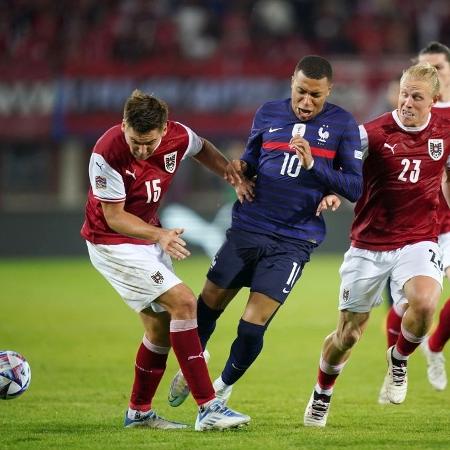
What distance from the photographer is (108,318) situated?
13906 millimetres

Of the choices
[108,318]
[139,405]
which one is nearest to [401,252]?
[139,405]

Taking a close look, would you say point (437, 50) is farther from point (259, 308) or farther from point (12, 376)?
point (12, 376)

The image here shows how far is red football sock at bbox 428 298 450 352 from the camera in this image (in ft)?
29.1

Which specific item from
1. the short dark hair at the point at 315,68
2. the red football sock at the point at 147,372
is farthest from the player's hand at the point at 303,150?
the red football sock at the point at 147,372

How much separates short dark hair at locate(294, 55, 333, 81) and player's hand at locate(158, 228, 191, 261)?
1.38m

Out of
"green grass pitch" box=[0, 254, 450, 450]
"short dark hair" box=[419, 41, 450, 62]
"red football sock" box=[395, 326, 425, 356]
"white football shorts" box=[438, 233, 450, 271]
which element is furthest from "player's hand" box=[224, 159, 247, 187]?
"short dark hair" box=[419, 41, 450, 62]

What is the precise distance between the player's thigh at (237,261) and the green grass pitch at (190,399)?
0.97m

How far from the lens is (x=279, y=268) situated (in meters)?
6.89

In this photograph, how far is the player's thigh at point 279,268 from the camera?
268 inches

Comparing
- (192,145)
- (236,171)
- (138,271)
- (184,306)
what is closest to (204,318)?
(184,306)

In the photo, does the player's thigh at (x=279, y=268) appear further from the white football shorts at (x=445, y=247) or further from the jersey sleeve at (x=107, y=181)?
the white football shorts at (x=445, y=247)

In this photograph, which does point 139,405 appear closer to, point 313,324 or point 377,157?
point 377,157

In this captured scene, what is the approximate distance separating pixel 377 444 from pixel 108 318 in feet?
26.4

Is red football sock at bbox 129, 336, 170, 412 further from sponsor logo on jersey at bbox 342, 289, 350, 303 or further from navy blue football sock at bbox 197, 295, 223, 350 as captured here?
sponsor logo on jersey at bbox 342, 289, 350, 303
